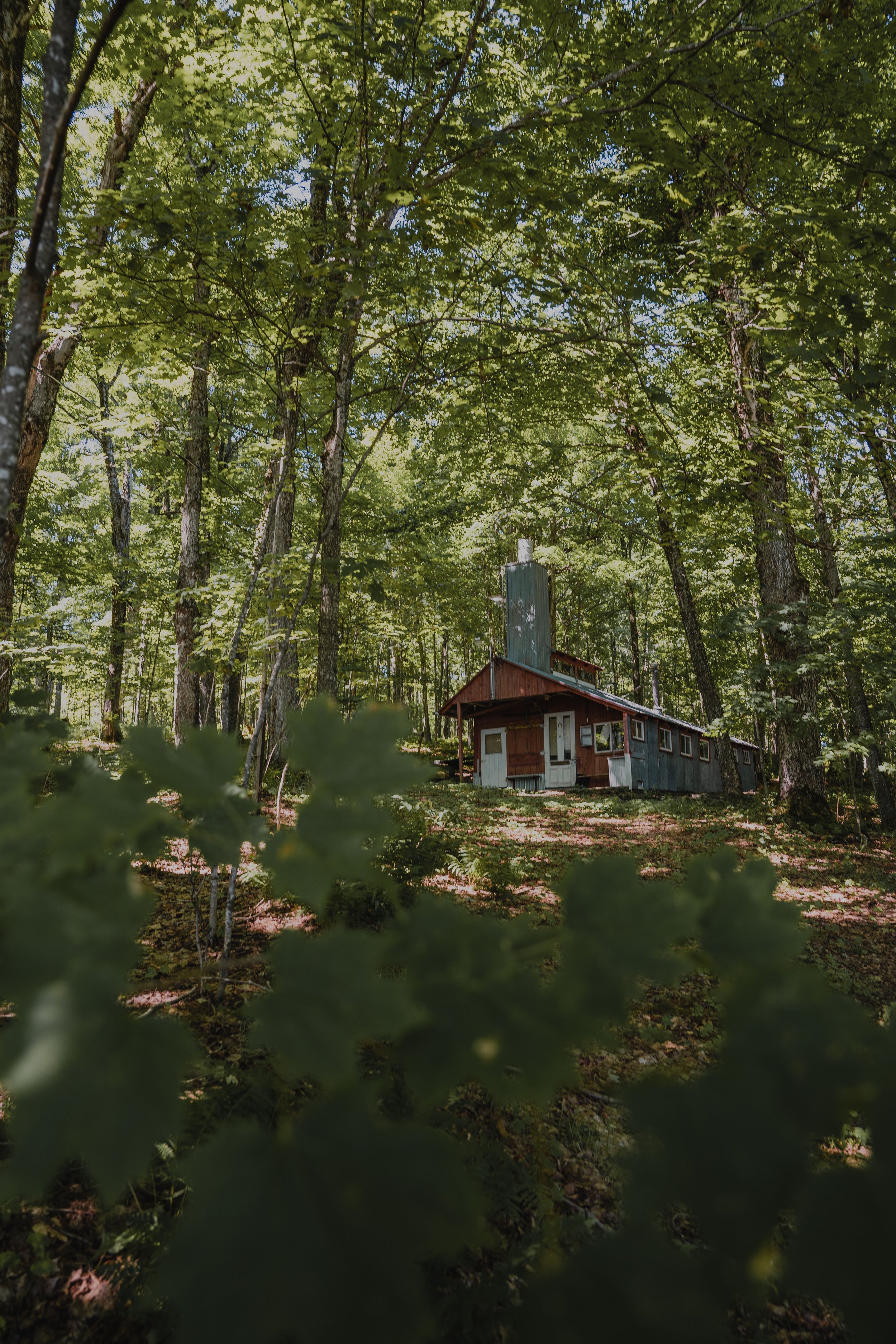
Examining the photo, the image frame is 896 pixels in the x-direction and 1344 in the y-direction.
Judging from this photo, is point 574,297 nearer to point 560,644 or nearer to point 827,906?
point 827,906

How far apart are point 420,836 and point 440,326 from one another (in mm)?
5665

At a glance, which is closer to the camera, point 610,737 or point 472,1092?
point 472,1092

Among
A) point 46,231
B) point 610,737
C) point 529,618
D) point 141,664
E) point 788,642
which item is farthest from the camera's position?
A: point 141,664

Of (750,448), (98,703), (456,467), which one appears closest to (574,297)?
(750,448)

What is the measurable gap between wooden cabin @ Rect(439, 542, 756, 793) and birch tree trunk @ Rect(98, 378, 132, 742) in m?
10.7

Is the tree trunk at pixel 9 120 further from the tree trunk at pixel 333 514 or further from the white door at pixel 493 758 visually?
the white door at pixel 493 758

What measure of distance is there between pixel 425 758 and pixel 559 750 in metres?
22.4

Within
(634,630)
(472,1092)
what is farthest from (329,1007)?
(634,630)

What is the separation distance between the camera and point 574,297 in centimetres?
437

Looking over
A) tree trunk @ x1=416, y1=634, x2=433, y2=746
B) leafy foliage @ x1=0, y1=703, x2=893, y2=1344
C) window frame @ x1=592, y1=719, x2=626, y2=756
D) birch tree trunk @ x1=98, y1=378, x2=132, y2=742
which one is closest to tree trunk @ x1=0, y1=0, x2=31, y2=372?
leafy foliage @ x1=0, y1=703, x2=893, y2=1344

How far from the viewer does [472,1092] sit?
2.23 metres

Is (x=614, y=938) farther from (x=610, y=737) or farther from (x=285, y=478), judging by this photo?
(x=610, y=737)

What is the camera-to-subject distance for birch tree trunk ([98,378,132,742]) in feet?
48.2

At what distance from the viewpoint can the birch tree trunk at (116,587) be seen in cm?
1468
